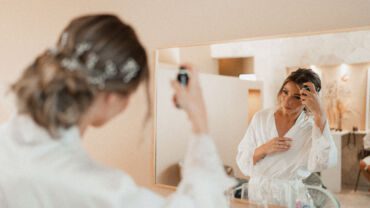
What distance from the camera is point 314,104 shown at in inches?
52.6

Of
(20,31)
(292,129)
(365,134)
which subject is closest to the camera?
(365,134)

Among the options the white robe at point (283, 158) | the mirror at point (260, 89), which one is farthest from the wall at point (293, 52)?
A: the white robe at point (283, 158)

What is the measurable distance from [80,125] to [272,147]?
84 cm

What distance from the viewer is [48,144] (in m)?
0.76

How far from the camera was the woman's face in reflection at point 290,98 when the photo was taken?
136cm

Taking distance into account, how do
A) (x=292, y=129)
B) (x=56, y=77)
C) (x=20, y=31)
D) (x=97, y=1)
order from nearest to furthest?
1. (x=56, y=77)
2. (x=292, y=129)
3. (x=97, y=1)
4. (x=20, y=31)

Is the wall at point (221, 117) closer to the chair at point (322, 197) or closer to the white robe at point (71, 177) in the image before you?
the chair at point (322, 197)

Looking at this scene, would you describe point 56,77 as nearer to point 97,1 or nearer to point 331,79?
point 331,79

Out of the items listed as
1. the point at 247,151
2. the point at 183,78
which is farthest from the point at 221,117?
the point at 183,78

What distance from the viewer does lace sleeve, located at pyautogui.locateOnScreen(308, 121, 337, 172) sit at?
133cm

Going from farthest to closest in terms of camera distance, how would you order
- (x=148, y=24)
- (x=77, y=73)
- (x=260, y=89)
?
(x=148, y=24), (x=260, y=89), (x=77, y=73)

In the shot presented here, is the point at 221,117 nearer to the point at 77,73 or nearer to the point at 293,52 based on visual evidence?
the point at 293,52

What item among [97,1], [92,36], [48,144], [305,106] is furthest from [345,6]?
[97,1]

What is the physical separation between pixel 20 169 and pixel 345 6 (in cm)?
115
